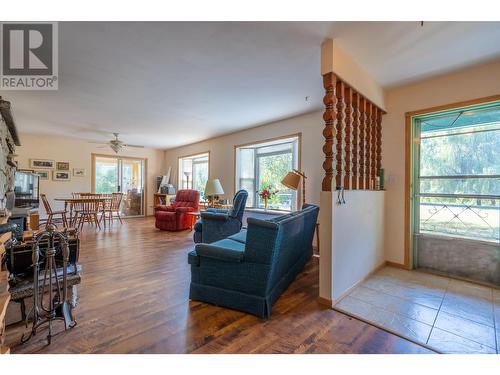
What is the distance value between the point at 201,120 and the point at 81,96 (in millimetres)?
1946

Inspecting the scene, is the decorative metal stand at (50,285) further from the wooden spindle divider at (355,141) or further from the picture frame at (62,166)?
the picture frame at (62,166)

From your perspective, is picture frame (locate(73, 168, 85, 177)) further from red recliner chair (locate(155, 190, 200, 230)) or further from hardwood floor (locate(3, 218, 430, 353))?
hardwood floor (locate(3, 218, 430, 353))

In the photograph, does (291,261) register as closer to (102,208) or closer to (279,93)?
(279,93)

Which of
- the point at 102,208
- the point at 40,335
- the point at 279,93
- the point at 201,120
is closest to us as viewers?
the point at 40,335

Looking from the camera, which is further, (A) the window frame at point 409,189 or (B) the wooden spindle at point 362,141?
(A) the window frame at point 409,189

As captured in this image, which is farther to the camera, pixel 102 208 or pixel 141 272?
pixel 102 208

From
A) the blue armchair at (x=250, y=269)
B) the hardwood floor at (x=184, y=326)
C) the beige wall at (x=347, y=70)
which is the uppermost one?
the beige wall at (x=347, y=70)

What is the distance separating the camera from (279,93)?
3.22m

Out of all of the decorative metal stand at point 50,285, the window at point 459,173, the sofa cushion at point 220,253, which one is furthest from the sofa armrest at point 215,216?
the window at point 459,173

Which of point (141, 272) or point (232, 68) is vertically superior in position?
point (232, 68)

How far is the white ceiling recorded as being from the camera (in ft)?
6.25

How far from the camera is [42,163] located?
20.0ft

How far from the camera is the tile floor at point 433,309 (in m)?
1.60

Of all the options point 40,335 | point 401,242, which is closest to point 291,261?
point 401,242
